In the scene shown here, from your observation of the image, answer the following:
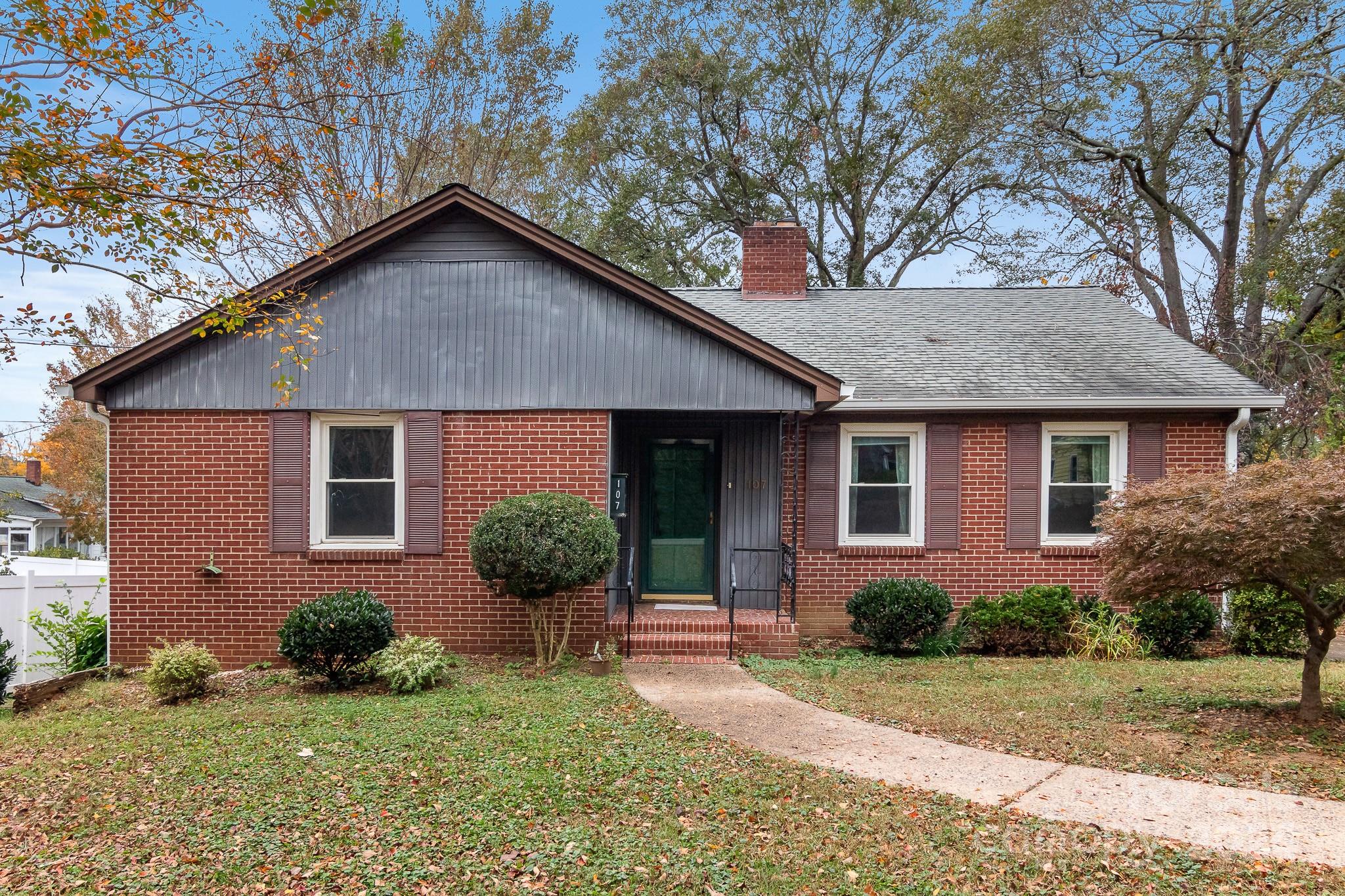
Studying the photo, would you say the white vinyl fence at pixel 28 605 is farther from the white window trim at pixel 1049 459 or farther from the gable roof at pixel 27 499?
the gable roof at pixel 27 499

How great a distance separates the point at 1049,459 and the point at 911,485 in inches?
67.3

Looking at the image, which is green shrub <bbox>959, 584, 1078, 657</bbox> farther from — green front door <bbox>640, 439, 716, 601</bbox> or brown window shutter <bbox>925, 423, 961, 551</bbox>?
green front door <bbox>640, 439, 716, 601</bbox>

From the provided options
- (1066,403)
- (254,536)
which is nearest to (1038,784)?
(1066,403)

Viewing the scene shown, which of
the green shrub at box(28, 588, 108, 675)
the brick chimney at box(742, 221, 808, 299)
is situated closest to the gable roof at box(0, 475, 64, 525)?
the green shrub at box(28, 588, 108, 675)

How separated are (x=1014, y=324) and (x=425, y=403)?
8.51 meters

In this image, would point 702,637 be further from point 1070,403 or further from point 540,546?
point 1070,403

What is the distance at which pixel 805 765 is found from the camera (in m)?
5.71

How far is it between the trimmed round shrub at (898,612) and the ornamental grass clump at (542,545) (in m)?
3.16

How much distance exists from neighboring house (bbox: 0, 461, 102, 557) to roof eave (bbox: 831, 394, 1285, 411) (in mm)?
31670

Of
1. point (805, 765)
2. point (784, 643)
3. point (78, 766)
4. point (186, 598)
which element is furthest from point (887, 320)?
point (78, 766)

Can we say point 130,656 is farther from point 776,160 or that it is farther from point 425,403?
point 776,160

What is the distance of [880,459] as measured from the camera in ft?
35.5

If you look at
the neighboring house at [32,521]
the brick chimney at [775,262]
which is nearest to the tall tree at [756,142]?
the brick chimney at [775,262]

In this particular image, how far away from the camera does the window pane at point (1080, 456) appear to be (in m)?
10.7
